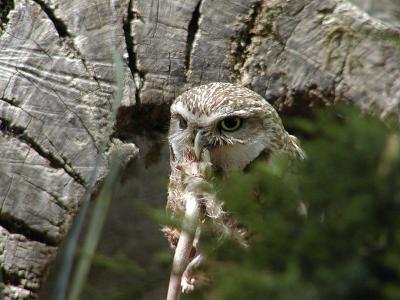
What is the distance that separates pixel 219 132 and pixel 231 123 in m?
0.06

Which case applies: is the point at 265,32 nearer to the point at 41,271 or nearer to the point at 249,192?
the point at 41,271

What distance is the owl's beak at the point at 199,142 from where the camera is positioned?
3.03 meters

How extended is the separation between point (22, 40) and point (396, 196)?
192cm

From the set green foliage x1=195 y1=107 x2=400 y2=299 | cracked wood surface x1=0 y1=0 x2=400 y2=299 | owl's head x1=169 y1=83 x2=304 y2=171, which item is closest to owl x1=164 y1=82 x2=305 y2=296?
owl's head x1=169 y1=83 x2=304 y2=171

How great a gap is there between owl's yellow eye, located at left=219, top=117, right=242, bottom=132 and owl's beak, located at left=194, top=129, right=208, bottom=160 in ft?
0.26

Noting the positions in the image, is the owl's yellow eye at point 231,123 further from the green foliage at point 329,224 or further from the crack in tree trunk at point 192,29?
the green foliage at point 329,224

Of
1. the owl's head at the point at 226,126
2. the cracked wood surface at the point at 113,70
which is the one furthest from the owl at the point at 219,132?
the cracked wood surface at the point at 113,70

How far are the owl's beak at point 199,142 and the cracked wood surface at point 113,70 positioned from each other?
19 centimetres

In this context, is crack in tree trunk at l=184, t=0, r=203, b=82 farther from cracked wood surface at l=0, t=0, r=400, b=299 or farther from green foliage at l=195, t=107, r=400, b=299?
green foliage at l=195, t=107, r=400, b=299

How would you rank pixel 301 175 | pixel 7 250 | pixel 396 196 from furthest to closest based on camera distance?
1. pixel 7 250
2. pixel 301 175
3. pixel 396 196

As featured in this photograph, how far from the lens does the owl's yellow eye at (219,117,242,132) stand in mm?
3062

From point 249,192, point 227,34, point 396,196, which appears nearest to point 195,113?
point 227,34

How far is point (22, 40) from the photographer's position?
298 centimetres

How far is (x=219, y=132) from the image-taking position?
308cm
